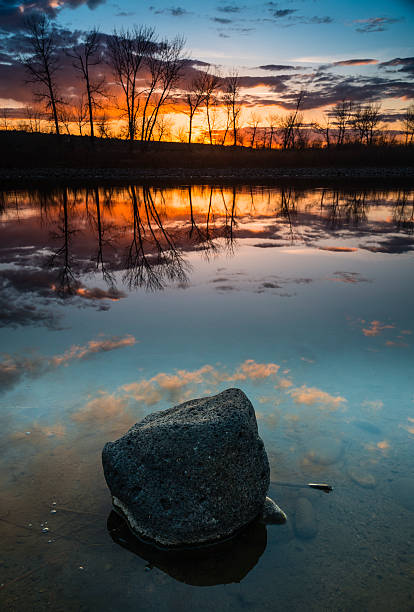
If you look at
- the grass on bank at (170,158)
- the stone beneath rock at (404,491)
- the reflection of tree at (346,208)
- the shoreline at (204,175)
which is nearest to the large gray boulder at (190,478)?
the stone beneath rock at (404,491)

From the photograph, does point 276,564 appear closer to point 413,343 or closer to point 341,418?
point 341,418

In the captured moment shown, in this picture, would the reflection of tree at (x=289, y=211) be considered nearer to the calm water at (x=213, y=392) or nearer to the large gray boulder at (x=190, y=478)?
the calm water at (x=213, y=392)

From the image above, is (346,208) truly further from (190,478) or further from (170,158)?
(170,158)

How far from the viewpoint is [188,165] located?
4344 cm

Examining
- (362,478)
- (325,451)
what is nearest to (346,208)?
(325,451)

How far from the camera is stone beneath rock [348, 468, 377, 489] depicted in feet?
10.3

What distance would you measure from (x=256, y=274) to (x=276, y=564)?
23.2 feet

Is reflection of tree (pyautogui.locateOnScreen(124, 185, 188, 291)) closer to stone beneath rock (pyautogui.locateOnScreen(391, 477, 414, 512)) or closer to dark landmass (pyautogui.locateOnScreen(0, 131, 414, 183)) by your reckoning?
stone beneath rock (pyautogui.locateOnScreen(391, 477, 414, 512))

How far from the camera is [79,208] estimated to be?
63.6ft

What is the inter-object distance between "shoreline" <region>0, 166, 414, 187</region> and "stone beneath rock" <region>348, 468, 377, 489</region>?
33.1 meters

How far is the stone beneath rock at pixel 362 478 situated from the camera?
315 centimetres

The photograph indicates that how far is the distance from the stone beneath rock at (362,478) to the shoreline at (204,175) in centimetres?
3307

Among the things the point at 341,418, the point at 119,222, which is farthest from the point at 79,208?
the point at 341,418

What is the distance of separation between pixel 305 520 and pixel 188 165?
4377 cm
